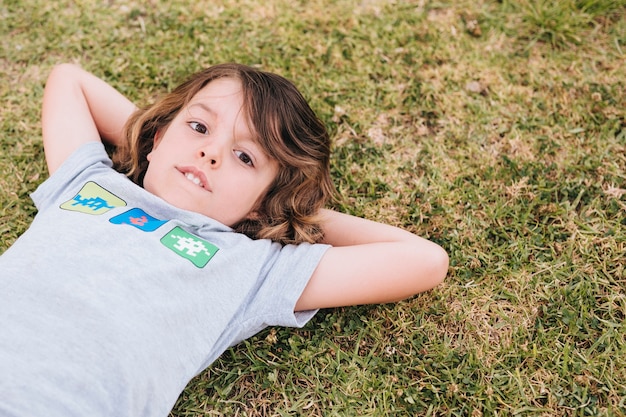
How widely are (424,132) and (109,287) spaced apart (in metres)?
2.15

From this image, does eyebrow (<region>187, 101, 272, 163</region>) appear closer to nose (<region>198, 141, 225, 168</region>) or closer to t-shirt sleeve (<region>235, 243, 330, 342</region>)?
nose (<region>198, 141, 225, 168</region>)

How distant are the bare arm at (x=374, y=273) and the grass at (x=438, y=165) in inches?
10.1

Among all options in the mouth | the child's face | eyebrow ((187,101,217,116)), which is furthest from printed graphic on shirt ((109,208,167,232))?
eyebrow ((187,101,217,116))

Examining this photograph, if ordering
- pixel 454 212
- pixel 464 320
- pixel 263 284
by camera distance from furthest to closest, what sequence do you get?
pixel 454 212 → pixel 464 320 → pixel 263 284

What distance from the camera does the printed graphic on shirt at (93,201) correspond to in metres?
2.55

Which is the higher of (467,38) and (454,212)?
(467,38)

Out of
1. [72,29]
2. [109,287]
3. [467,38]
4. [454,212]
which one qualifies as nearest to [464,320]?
[454,212]

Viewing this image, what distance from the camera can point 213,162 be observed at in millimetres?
2570

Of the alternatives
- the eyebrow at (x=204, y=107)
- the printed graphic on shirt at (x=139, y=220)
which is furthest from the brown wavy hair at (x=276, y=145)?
the printed graphic on shirt at (x=139, y=220)

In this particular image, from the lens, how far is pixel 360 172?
3.42 meters

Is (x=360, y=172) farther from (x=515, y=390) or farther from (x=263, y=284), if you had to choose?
(x=515, y=390)

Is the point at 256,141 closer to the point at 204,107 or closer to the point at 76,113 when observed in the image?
the point at 204,107

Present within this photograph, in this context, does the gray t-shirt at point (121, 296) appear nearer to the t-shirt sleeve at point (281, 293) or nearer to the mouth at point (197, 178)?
the t-shirt sleeve at point (281, 293)

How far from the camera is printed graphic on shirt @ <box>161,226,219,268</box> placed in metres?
2.47
